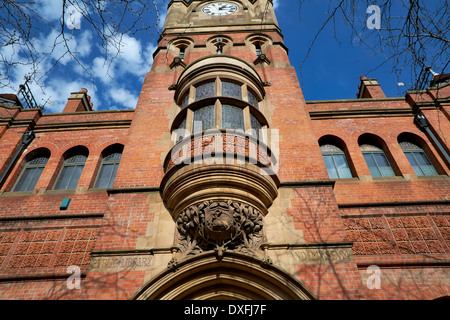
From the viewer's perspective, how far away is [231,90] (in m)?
8.59

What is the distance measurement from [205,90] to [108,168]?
3778 mm

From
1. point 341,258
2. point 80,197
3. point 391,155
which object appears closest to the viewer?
point 341,258

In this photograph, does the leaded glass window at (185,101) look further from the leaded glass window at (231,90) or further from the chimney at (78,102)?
the chimney at (78,102)

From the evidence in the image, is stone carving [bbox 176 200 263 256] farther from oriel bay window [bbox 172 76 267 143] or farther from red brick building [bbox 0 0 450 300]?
oriel bay window [bbox 172 76 267 143]

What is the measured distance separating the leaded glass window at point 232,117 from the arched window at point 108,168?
3840mm

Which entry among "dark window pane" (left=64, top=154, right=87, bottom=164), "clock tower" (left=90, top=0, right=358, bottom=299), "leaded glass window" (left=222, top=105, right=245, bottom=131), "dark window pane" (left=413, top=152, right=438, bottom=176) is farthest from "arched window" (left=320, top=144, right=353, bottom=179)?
"dark window pane" (left=64, top=154, right=87, bottom=164)

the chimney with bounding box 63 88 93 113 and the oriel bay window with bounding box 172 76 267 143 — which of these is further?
the chimney with bounding box 63 88 93 113

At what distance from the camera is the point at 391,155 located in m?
8.80

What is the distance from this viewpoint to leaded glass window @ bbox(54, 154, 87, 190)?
28.8ft

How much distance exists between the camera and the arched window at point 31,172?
888 centimetres

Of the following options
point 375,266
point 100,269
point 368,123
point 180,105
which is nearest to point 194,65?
point 180,105

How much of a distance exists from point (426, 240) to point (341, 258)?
263 cm

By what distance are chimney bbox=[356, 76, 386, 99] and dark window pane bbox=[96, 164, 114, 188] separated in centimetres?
1190

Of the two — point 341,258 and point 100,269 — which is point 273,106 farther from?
point 100,269
